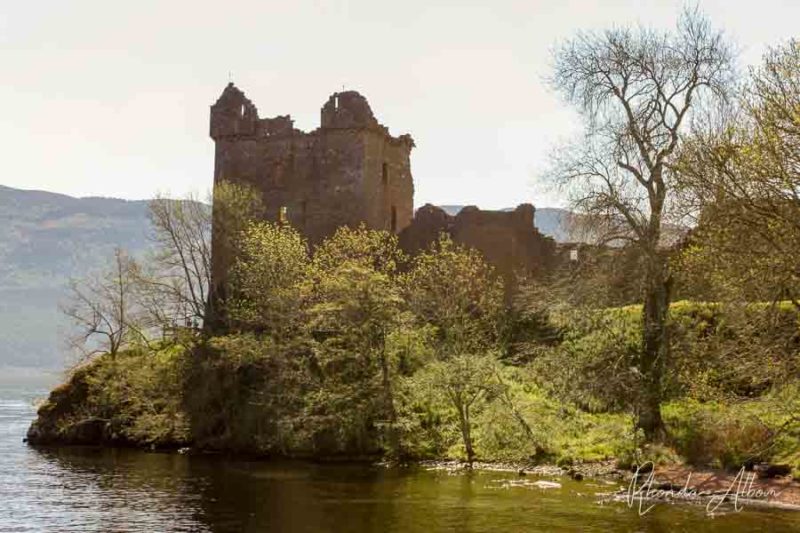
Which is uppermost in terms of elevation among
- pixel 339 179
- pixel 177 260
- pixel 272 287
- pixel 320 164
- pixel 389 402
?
pixel 320 164

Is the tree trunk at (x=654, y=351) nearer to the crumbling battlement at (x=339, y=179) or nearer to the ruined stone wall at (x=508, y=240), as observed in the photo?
the ruined stone wall at (x=508, y=240)

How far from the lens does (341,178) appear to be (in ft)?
189

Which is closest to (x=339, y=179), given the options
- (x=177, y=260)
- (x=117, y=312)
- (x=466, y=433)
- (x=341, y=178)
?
(x=341, y=178)

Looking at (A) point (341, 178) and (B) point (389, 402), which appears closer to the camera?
(B) point (389, 402)

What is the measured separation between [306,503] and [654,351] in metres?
13.9

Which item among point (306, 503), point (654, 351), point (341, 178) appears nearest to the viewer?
point (306, 503)

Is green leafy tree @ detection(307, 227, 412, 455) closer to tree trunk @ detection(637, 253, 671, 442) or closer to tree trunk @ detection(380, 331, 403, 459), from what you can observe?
tree trunk @ detection(380, 331, 403, 459)

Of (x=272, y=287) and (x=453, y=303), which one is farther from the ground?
(x=272, y=287)

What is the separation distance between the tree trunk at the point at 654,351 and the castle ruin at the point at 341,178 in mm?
16775

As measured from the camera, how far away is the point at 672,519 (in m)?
26.1

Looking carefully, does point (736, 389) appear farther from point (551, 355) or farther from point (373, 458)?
point (373, 458)

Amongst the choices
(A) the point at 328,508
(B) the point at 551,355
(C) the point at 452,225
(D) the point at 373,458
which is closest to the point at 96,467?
(D) the point at 373,458

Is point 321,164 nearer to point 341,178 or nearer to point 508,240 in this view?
point 341,178

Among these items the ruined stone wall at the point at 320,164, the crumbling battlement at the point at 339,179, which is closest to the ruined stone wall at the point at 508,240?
the crumbling battlement at the point at 339,179
